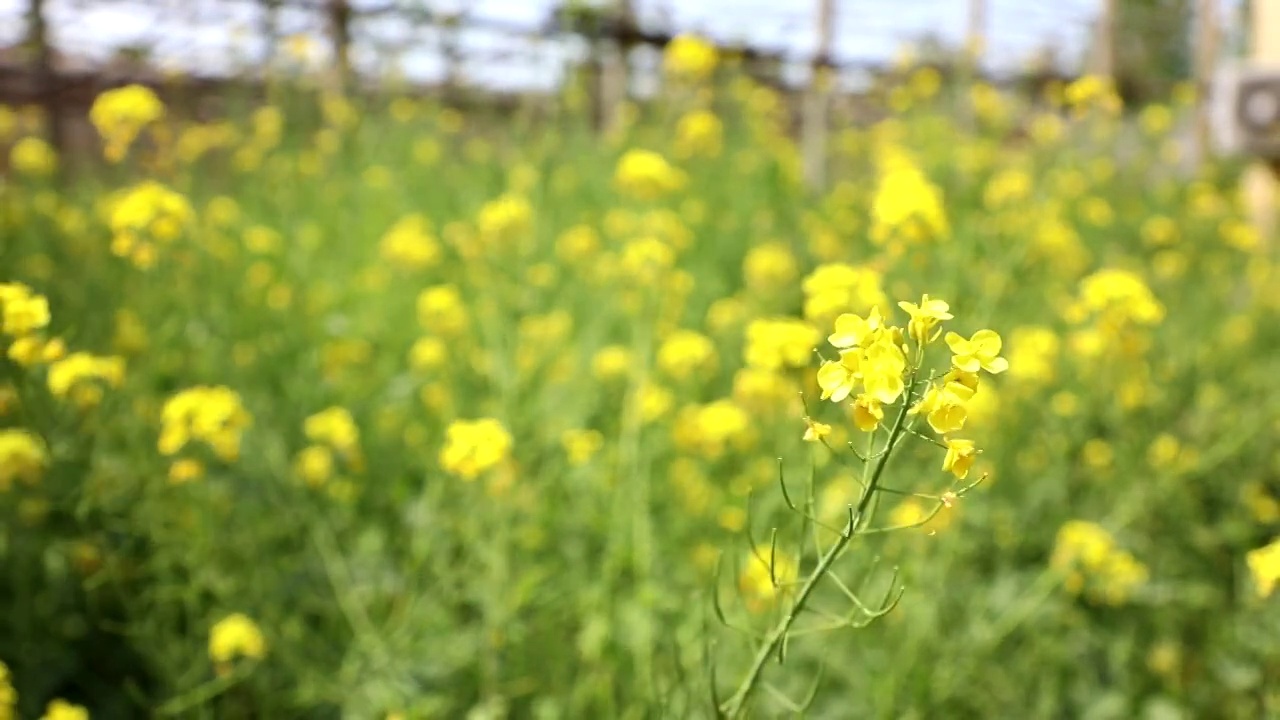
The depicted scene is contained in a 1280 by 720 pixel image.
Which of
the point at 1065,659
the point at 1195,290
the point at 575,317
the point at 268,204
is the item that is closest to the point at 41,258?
the point at 268,204

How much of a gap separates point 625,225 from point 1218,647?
6.13 ft

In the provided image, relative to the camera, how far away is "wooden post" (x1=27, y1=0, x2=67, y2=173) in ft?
12.8

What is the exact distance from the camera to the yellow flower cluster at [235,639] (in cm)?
141

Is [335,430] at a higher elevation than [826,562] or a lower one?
lower

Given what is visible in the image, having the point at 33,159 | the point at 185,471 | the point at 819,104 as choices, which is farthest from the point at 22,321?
the point at 819,104

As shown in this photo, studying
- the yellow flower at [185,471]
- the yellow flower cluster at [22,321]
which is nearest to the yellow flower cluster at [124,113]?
the yellow flower at [185,471]

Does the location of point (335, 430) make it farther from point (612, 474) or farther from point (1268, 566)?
point (1268, 566)

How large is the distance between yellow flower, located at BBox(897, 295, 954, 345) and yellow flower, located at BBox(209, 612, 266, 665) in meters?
1.01

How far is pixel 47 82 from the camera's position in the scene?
4027mm

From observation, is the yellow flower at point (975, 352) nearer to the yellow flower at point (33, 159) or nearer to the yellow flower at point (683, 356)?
the yellow flower at point (683, 356)

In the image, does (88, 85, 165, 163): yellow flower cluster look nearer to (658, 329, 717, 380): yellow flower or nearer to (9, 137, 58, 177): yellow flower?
(658, 329, 717, 380): yellow flower

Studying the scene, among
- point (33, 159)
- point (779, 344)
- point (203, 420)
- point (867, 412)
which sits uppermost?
point (867, 412)

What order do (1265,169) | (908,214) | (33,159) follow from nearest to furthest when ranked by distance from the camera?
(908,214)
(33,159)
(1265,169)

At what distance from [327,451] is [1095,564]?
1.29 m
